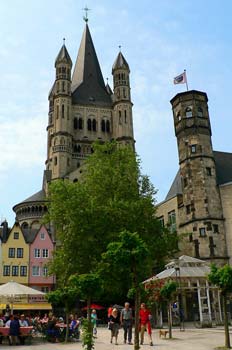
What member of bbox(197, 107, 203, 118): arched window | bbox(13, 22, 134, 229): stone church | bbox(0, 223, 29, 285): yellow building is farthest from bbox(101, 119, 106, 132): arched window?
bbox(197, 107, 203, 118): arched window

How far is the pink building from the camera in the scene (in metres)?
56.9

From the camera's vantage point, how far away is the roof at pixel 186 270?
1123 inches

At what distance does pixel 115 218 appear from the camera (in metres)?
36.4

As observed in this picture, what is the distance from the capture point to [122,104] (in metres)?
90.0

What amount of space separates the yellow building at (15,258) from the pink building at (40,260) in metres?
0.87

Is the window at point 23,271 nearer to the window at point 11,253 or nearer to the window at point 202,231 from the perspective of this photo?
the window at point 11,253

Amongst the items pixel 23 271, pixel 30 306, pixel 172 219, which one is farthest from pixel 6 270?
pixel 172 219

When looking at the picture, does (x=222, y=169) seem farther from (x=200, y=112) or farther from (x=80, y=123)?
(x=80, y=123)

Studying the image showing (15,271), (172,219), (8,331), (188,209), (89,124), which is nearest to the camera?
(8,331)

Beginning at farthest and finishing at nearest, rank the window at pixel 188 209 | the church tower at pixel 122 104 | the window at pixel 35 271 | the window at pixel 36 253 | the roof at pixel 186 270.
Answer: the church tower at pixel 122 104
the window at pixel 36 253
the window at pixel 35 271
the window at pixel 188 209
the roof at pixel 186 270

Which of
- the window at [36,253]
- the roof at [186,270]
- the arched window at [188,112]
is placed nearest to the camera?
the roof at [186,270]

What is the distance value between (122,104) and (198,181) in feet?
172

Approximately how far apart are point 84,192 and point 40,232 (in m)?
24.4

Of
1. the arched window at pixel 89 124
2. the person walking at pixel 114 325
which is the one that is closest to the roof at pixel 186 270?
the person walking at pixel 114 325
